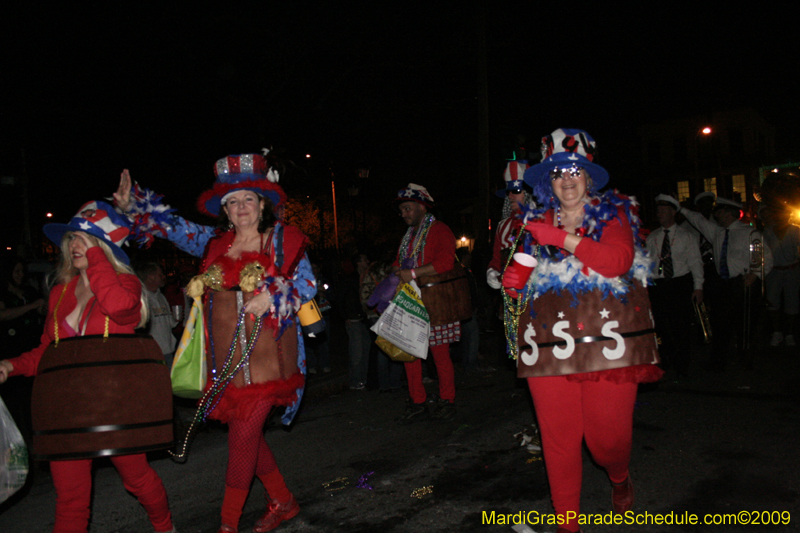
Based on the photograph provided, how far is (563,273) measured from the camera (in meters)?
2.97

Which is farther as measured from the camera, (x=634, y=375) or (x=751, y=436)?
(x=751, y=436)

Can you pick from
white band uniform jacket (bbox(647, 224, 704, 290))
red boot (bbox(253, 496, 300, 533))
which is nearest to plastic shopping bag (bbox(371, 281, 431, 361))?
red boot (bbox(253, 496, 300, 533))

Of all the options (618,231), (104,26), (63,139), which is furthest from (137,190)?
(63,139)

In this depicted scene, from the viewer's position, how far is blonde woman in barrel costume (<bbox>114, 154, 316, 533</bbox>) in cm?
322

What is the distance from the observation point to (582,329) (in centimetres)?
292

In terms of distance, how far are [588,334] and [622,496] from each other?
100 centimetres

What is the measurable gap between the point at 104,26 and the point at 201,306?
10.2 metres

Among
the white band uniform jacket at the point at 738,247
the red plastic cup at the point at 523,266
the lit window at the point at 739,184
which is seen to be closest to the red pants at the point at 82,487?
the red plastic cup at the point at 523,266

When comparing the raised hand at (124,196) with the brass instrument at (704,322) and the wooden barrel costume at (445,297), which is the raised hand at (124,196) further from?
the brass instrument at (704,322)

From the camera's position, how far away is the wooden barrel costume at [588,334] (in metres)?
2.88

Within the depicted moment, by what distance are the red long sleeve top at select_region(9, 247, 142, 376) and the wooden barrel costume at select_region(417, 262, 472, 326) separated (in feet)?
9.25

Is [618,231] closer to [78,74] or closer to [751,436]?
[751,436]

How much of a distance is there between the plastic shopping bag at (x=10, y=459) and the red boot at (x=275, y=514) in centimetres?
125

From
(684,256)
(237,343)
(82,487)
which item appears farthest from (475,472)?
(684,256)
